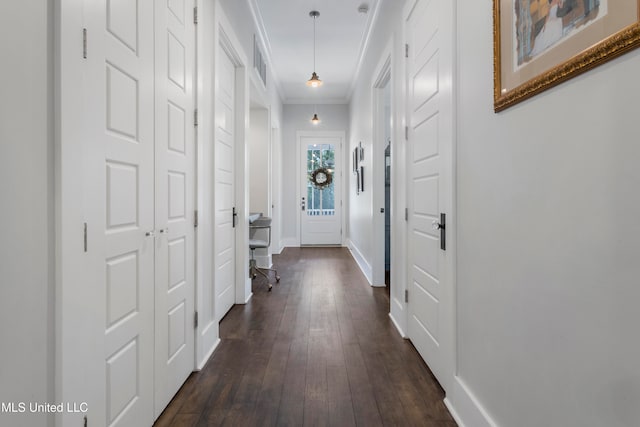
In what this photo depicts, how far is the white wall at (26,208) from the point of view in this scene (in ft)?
2.69

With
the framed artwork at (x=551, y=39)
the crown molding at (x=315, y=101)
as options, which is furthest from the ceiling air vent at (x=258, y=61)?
the framed artwork at (x=551, y=39)

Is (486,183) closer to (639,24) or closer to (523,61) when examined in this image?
(523,61)

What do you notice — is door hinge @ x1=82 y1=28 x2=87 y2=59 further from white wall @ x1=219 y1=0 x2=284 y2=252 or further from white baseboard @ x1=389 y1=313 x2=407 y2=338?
white baseboard @ x1=389 y1=313 x2=407 y2=338

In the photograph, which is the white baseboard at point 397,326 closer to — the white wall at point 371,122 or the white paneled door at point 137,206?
the white wall at point 371,122

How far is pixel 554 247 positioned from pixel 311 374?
1514mm

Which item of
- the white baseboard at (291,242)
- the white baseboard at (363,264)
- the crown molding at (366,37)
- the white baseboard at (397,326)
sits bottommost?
the white baseboard at (397,326)

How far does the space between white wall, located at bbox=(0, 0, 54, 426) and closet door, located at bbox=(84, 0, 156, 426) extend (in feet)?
0.37

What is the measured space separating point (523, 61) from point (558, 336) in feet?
2.78

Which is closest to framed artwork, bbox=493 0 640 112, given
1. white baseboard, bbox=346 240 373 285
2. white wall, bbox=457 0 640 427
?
white wall, bbox=457 0 640 427

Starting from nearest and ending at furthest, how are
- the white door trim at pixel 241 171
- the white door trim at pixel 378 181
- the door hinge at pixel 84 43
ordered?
the door hinge at pixel 84 43 < the white door trim at pixel 241 171 < the white door trim at pixel 378 181

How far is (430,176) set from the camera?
2.06 m

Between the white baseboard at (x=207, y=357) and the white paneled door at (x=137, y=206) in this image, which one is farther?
the white baseboard at (x=207, y=357)

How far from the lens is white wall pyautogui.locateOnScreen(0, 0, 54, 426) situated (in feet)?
2.69

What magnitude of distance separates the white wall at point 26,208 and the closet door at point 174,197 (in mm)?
646
